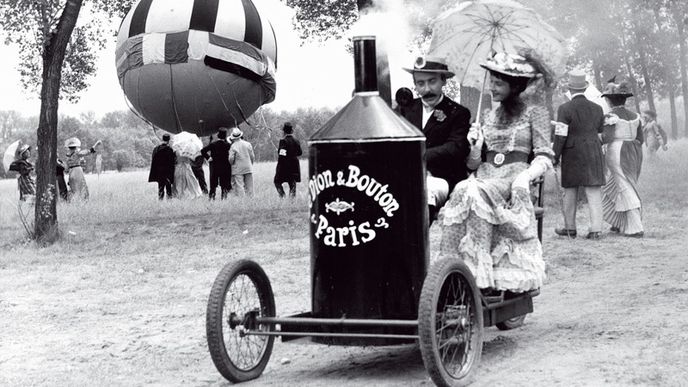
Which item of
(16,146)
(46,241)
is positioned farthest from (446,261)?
(16,146)

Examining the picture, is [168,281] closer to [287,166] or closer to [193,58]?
[193,58]

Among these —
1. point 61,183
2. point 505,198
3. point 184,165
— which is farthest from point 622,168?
point 61,183

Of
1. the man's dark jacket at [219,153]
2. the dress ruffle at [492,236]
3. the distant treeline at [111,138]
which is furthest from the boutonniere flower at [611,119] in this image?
the distant treeline at [111,138]

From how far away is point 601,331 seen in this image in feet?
21.9

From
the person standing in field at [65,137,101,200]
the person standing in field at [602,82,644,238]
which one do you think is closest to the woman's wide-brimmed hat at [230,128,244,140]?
the person standing in field at [65,137,101,200]

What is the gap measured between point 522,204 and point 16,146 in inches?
612

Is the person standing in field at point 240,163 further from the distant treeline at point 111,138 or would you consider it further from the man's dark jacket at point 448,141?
the distant treeline at point 111,138

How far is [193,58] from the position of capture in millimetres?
17172

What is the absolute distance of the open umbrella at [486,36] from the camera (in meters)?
7.51

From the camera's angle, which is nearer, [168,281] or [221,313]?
[221,313]

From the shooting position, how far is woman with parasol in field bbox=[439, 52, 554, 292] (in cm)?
621

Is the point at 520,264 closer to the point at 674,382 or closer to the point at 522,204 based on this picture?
the point at 522,204

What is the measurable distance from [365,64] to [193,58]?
11.8m

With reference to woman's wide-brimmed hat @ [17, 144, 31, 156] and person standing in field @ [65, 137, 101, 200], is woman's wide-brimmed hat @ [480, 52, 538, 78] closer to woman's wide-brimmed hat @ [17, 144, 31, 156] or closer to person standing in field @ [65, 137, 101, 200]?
woman's wide-brimmed hat @ [17, 144, 31, 156]
